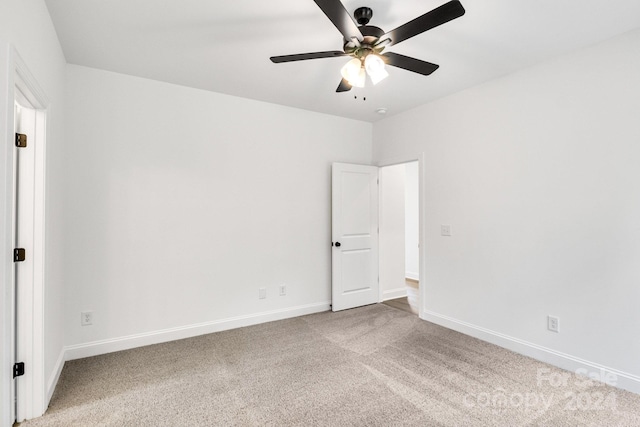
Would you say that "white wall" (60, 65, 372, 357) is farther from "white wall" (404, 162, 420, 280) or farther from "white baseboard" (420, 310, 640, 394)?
"white wall" (404, 162, 420, 280)

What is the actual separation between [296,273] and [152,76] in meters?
2.70

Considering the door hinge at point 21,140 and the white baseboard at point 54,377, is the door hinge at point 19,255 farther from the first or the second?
the white baseboard at point 54,377

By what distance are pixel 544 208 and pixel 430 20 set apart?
2.08 meters

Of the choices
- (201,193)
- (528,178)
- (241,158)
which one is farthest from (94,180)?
(528,178)

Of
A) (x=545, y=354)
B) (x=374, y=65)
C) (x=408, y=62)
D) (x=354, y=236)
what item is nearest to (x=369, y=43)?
(x=374, y=65)

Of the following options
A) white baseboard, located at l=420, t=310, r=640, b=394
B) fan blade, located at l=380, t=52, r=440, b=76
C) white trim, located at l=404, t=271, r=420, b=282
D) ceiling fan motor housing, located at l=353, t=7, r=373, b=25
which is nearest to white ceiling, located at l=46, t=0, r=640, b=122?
ceiling fan motor housing, located at l=353, t=7, r=373, b=25

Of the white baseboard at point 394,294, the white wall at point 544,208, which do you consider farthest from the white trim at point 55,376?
the white baseboard at point 394,294

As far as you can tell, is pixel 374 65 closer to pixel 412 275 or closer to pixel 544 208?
pixel 544 208

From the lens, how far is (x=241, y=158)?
365 cm

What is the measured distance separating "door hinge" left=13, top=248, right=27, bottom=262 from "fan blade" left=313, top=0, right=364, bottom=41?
7.48ft

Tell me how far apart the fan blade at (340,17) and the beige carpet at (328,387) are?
2.36 meters

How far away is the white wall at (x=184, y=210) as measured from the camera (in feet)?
9.55

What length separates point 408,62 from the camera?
2.12 m

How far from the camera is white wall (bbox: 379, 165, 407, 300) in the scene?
4719 millimetres
